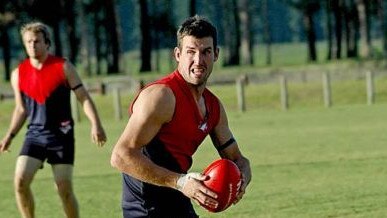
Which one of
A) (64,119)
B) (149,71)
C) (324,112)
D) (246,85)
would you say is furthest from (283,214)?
(149,71)

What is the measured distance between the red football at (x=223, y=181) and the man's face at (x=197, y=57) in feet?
1.76

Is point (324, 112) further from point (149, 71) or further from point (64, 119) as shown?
point (149, 71)

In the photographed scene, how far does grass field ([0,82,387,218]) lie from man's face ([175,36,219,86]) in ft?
21.5

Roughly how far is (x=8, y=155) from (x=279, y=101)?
1885 centimetres

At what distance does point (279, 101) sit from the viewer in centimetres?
4347

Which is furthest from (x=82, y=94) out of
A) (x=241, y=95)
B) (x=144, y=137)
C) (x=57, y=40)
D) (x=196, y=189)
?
(x=57, y=40)

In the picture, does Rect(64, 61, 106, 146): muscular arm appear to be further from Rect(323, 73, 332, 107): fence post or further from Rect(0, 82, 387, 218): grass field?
Rect(323, 73, 332, 107): fence post

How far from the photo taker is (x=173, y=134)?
725cm

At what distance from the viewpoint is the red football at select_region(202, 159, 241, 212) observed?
22.9 feet

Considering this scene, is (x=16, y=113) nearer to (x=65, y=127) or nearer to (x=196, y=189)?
(x=65, y=127)

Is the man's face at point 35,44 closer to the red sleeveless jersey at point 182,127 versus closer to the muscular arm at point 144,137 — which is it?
the red sleeveless jersey at point 182,127

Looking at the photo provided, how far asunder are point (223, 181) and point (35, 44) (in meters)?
5.06

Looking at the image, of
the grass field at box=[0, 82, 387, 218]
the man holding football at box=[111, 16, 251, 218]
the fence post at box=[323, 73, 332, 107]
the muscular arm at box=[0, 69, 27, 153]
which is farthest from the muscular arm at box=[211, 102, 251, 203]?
the fence post at box=[323, 73, 332, 107]

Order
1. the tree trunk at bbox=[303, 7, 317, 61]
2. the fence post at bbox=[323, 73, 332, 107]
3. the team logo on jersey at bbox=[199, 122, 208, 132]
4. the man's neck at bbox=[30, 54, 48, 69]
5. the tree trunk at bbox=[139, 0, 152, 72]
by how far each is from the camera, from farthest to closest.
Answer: the tree trunk at bbox=[303, 7, 317, 61]
the tree trunk at bbox=[139, 0, 152, 72]
the fence post at bbox=[323, 73, 332, 107]
the man's neck at bbox=[30, 54, 48, 69]
the team logo on jersey at bbox=[199, 122, 208, 132]
